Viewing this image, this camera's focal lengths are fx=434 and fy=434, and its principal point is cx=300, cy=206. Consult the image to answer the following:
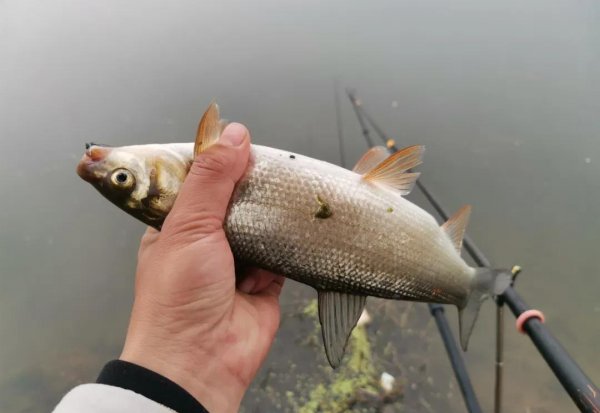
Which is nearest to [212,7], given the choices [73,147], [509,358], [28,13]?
[28,13]

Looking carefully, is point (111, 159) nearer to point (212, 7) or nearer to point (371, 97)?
point (371, 97)

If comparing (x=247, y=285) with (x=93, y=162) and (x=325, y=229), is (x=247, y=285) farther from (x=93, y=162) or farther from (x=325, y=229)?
(x=93, y=162)

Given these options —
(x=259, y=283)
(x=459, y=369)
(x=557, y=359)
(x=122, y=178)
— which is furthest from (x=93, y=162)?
(x=459, y=369)

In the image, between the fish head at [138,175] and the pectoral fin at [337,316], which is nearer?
the fish head at [138,175]

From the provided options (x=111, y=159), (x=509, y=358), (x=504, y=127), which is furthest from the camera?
(x=504, y=127)

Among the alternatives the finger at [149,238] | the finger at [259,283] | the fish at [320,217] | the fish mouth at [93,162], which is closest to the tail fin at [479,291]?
the fish at [320,217]

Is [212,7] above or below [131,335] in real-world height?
above

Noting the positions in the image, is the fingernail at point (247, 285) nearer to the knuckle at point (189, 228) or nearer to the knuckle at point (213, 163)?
the knuckle at point (189, 228)

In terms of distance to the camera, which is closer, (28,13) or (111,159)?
(111,159)

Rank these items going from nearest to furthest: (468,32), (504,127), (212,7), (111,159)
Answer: (111,159)
(504,127)
(468,32)
(212,7)
